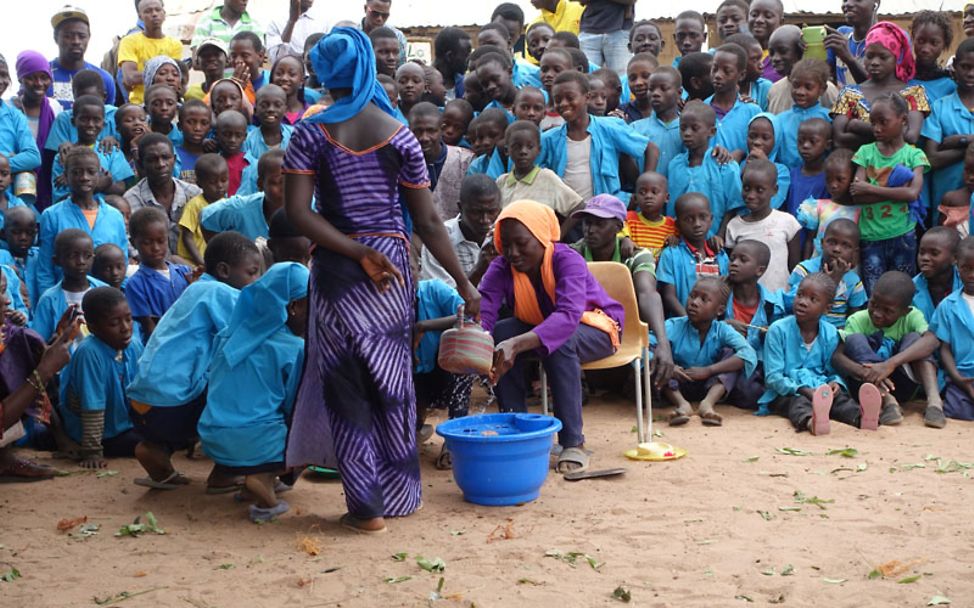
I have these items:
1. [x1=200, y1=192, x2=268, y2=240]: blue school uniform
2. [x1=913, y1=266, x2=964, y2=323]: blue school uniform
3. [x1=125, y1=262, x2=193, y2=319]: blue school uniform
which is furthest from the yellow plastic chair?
[x1=125, y1=262, x2=193, y2=319]: blue school uniform

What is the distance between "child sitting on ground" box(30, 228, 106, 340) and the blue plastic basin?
2.58 metres

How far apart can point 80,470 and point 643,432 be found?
2.90 m

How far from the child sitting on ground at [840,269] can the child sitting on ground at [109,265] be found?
4075 millimetres

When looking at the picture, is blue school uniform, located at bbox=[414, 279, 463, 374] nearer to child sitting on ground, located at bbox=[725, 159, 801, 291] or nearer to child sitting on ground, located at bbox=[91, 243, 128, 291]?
child sitting on ground, located at bbox=[91, 243, 128, 291]

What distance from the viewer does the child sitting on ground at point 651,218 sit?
7.14 meters

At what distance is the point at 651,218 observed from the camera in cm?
727

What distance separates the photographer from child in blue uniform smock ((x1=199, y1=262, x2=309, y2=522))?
4.60 m

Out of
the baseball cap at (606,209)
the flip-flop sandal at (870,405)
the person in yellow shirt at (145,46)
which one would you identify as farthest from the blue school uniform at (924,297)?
the person in yellow shirt at (145,46)

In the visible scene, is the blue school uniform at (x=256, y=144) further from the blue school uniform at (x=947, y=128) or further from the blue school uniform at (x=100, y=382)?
the blue school uniform at (x=947, y=128)

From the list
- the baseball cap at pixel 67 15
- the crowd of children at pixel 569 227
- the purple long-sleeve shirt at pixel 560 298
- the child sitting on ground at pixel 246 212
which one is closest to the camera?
the crowd of children at pixel 569 227

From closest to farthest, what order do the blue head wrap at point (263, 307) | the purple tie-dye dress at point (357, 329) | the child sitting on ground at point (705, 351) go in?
the purple tie-dye dress at point (357, 329)
the blue head wrap at point (263, 307)
the child sitting on ground at point (705, 351)

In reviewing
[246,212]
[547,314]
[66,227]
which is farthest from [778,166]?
[66,227]

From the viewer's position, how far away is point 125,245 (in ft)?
23.5

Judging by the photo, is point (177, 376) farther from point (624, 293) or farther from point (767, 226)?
point (767, 226)
